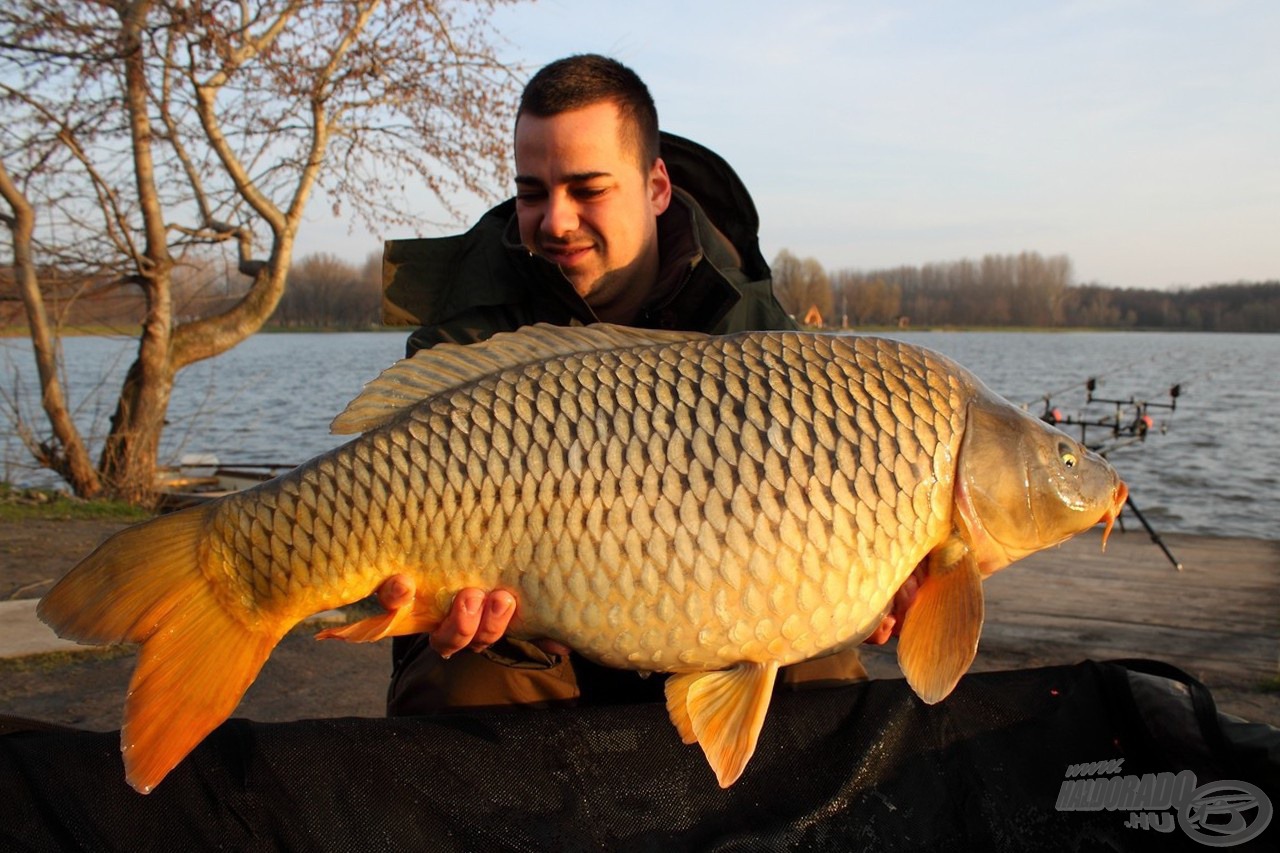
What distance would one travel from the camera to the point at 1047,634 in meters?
3.42

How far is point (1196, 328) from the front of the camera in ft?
148

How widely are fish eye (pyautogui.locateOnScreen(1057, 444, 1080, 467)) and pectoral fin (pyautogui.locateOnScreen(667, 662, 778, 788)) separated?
486 millimetres

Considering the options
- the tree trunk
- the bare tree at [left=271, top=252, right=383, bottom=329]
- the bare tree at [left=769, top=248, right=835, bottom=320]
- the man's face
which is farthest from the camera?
the bare tree at [left=769, top=248, right=835, bottom=320]

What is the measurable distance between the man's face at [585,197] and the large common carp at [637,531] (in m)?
0.61

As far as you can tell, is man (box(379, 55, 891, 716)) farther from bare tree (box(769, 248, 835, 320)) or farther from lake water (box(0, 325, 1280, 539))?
bare tree (box(769, 248, 835, 320))

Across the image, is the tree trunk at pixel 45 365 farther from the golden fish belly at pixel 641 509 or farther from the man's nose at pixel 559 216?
the golden fish belly at pixel 641 509

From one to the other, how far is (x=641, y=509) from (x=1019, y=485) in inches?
20.3

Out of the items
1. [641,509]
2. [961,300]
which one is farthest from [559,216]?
[961,300]

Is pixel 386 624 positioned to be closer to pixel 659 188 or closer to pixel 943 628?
pixel 943 628

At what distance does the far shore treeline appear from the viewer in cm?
2481

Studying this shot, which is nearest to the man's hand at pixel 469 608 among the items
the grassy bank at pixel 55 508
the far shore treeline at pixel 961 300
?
the grassy bank at pixel 55 508

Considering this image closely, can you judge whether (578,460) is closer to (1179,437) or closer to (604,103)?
(604,103)

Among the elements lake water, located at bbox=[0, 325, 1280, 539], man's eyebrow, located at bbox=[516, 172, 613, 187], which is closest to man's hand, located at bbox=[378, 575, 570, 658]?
man's eyebrow, located at bbox=[516, 172, 613, 187]

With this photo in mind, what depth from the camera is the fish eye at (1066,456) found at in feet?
4.44
